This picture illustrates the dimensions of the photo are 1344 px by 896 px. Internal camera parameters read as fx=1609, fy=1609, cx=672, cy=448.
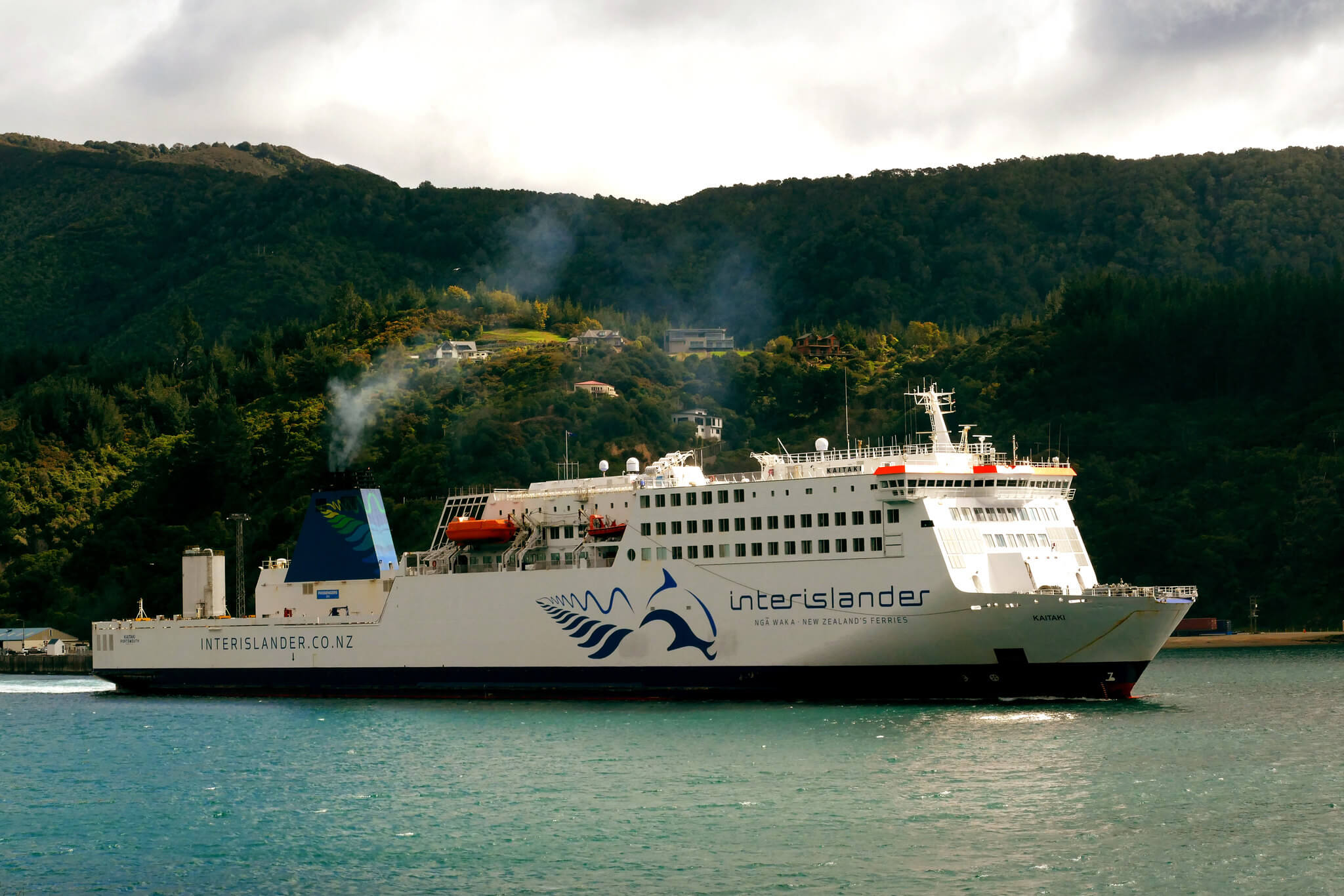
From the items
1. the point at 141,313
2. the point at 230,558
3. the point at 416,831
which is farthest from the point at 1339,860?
the point at 141,313

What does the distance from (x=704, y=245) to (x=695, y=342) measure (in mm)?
21621

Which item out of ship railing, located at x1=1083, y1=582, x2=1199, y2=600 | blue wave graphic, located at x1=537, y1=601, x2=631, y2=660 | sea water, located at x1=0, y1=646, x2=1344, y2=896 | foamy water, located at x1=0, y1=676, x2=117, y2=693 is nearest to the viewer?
sea water, located at x1=0, y1=646, x2=1344, y2=896

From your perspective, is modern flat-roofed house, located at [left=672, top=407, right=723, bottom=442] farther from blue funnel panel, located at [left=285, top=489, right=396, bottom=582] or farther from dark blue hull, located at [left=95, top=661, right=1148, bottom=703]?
dark blue hull, located at [left=95, top=661, right=1148, bottom=703]

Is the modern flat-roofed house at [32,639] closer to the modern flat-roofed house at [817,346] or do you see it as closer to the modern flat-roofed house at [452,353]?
the modern flat-roofed house at [452,353]

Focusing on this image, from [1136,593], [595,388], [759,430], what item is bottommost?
[1136,593]

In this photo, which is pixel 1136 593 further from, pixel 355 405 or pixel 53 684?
pixel 53 684

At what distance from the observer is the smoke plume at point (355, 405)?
184 ft

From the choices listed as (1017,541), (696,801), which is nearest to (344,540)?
(1017,541)

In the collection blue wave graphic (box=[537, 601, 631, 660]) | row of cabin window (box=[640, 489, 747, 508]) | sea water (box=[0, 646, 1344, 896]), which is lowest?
sea water (box=[0, 646, 1344, 896])

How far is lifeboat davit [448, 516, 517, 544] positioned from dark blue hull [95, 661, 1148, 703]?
3.26m

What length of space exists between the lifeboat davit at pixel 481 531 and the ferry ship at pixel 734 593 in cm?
6

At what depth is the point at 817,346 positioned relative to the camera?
99.5 m

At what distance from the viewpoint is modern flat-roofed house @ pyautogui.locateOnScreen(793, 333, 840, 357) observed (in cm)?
9869

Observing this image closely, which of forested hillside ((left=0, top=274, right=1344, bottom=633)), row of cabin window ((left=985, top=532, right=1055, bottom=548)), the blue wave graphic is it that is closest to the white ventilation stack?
the blue wave graphic
